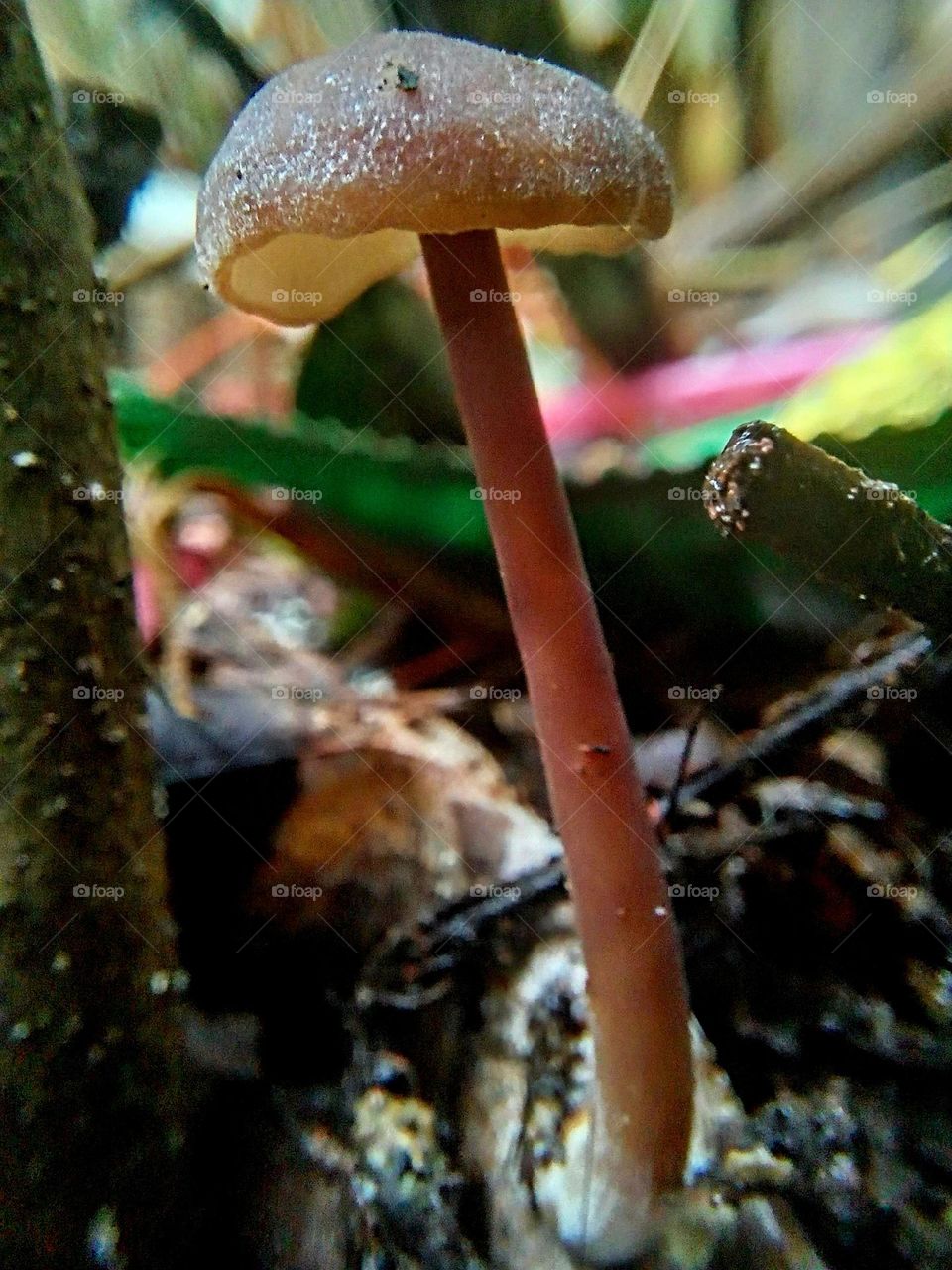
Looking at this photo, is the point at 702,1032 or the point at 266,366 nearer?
the point at 702,1032

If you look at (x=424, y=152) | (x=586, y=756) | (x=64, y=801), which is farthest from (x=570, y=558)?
(x=64, y=801)

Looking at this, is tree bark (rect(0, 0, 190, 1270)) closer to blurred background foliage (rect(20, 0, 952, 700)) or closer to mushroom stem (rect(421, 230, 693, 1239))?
blurred background foliage (rect(20, 0, 952, 700))

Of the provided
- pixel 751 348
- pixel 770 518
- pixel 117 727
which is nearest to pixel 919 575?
pixel 770 518

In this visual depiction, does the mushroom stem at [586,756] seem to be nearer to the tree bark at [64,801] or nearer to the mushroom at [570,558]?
the mushroom at [570,558]

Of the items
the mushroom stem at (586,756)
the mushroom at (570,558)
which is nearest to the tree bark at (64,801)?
the mushroom at (570,558)

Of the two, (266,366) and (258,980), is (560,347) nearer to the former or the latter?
(266,366)
